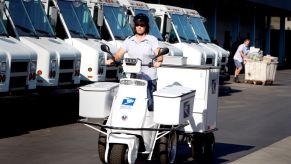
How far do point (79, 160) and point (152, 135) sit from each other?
160 cm

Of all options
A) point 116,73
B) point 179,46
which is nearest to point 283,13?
point 179,46

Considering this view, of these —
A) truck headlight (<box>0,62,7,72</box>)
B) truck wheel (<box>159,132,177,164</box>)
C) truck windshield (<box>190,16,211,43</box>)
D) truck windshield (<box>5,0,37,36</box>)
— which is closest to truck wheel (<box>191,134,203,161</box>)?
truck wheel (<box>159,132,177,164</box>)

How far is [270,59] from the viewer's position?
3148 centimetres

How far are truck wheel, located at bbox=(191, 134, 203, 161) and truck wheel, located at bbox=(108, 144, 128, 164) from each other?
183 cm

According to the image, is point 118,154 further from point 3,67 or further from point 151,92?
point 3,67

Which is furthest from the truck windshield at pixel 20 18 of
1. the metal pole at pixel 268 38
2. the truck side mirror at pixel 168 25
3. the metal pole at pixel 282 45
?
the metal pole at pixel 282 45

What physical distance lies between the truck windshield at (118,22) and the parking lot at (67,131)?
287 centimetres

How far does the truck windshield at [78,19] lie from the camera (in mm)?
16781

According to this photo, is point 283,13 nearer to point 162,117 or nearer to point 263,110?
point 263,110

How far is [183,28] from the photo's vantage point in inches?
979

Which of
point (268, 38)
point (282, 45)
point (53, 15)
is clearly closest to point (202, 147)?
point (53, 15)

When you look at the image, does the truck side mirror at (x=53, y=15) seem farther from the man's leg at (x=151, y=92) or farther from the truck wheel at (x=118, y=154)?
the truck wheel at (x=118, y=154)

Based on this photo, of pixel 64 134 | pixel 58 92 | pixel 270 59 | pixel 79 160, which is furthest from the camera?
pixel 270 59

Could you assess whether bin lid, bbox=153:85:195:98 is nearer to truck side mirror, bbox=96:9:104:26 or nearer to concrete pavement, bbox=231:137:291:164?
concrete pavement, bbox=231:137:291:164
